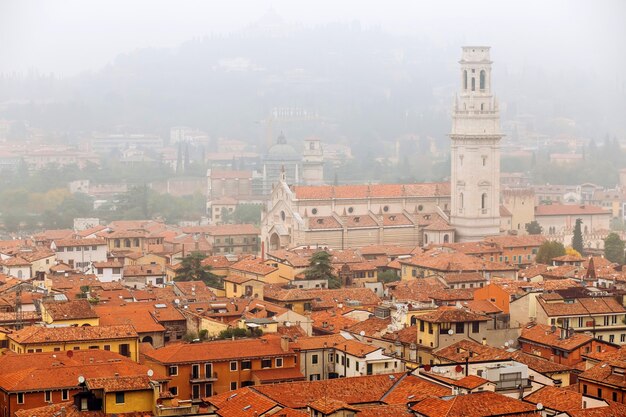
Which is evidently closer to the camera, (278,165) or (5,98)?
(278,165)

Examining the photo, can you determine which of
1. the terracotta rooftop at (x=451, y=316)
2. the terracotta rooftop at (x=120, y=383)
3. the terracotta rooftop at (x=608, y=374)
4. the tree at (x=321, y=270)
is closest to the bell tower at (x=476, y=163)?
the tree at (x=321, y=270)

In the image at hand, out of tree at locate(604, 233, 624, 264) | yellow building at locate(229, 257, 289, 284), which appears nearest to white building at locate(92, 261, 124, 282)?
yellow building at locate(229, 257, 289, 284)

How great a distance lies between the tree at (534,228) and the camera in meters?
56.6

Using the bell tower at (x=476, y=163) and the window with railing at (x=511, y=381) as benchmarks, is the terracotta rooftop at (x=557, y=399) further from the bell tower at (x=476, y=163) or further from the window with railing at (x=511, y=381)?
the bell tower at (x=476, y=163)

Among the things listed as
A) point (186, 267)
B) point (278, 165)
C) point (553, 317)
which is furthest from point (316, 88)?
point (553, 317)

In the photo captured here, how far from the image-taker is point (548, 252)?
153 ft

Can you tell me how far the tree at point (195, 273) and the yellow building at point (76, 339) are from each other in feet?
43.5

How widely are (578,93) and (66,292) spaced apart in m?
139

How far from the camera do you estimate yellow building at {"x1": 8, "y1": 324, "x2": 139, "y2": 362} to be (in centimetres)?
2617

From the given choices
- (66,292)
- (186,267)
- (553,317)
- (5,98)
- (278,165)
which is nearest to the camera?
(553,317)

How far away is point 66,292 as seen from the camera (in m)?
34.2

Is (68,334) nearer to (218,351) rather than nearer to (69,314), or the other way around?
(69,314)

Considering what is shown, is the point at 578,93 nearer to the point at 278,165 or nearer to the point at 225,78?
the point at 225,78

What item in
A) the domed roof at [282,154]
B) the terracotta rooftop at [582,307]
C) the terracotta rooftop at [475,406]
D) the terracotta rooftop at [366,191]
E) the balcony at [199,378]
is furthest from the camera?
the domed roof at [282,154]
